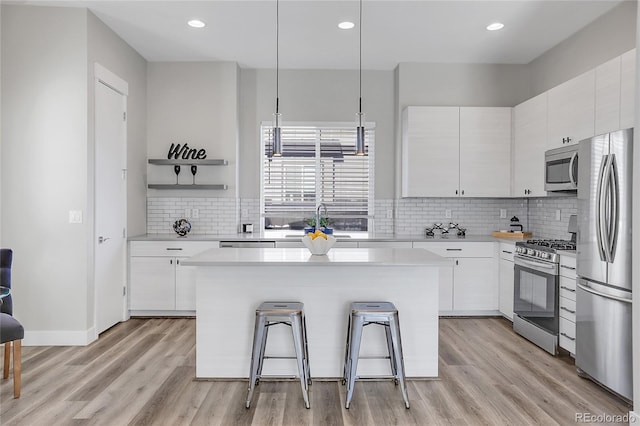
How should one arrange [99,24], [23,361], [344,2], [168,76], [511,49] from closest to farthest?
[23,361]
[344,2]
[99,24]
[511,49]
[168,76]

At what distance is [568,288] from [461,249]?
1.46 m

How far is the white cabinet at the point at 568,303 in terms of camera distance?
11.6ft

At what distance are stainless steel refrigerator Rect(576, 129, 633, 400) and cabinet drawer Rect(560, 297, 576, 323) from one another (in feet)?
0.70

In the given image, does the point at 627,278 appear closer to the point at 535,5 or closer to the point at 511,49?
the point at 535,5

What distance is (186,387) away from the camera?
310cm

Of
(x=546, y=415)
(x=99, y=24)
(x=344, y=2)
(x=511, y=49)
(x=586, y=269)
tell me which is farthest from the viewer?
(x=511, y=49)

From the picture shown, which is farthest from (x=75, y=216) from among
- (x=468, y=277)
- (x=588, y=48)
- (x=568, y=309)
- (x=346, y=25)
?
(x=588, y=48)

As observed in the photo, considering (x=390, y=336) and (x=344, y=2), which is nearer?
(x=390, y=336)

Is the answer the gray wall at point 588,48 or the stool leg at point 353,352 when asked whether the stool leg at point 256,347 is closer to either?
the stool leg at point 353,352

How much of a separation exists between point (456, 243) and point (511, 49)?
235 centimetres

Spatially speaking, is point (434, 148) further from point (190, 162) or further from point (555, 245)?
point (190, 162)

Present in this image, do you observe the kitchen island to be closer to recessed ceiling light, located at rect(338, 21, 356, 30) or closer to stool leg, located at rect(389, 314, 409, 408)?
stool leg, located at rect(389, 314, 409, 408)

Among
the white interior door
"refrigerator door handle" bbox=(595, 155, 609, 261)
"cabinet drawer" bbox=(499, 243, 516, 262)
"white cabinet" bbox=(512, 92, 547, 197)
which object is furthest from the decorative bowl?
"white cabinet" bbox=(512, 92, 547, 197)

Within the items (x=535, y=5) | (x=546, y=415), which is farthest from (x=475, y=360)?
(x=535, y=5)
